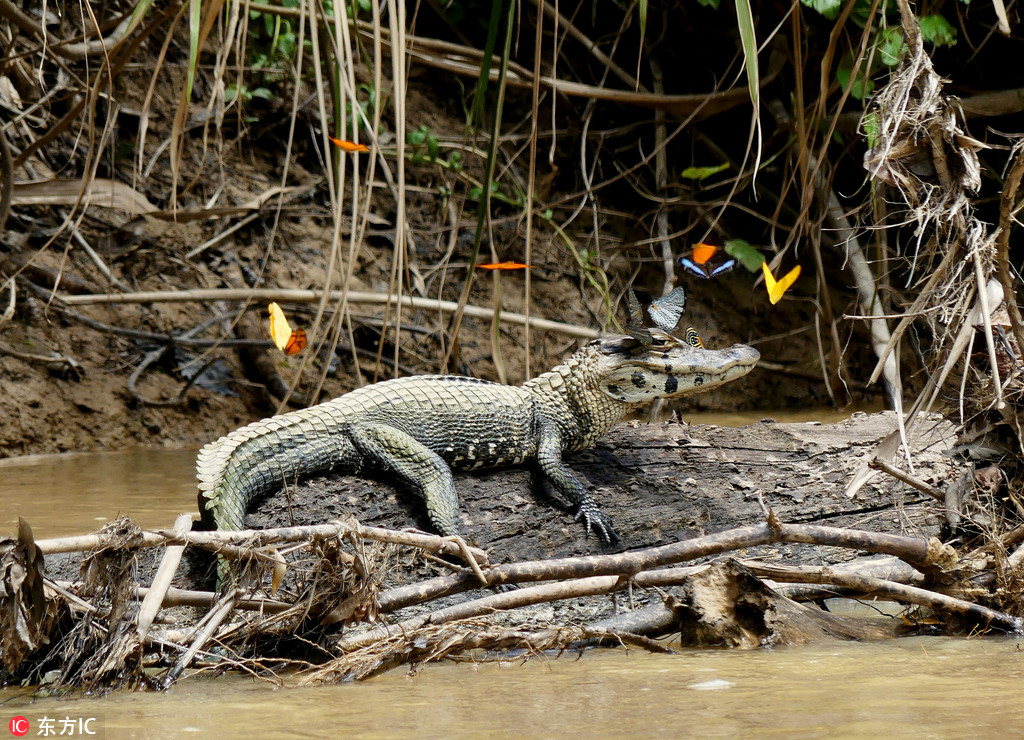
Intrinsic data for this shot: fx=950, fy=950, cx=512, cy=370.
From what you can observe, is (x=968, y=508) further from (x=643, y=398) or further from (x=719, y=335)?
(x=719, y=335)

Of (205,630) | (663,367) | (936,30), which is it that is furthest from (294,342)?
(936,30)

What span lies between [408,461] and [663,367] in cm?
102

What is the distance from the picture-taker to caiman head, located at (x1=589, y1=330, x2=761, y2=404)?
3.54 metres

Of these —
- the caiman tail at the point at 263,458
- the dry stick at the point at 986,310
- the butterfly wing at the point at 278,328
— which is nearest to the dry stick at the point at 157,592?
the caiman tail at the point at 263,458

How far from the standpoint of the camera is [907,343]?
7637 millimetres

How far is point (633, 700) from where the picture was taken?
7.20ft

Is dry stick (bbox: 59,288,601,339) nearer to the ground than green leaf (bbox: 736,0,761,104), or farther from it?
nearer to the ground

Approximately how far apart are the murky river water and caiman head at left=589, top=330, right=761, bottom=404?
113 centimetres

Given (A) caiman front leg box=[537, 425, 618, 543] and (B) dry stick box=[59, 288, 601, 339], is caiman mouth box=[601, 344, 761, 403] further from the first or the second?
(B) dry stick box=[59, 288, 601, 339]

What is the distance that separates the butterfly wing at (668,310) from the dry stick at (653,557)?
1175mm

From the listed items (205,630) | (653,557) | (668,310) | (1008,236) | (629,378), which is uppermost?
(1008,236)

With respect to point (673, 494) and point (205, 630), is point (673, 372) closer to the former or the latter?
point (673, 494)

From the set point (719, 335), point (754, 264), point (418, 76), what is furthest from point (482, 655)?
point (418, 76)

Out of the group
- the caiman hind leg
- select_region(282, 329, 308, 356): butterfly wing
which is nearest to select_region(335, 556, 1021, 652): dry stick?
the caiman hind leg
